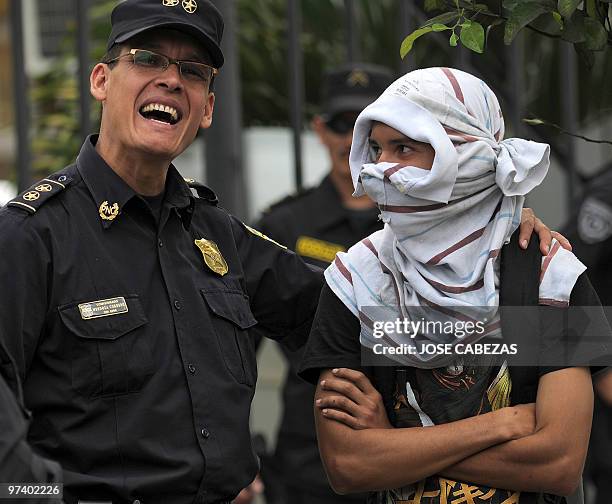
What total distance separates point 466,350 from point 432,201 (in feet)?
0.99

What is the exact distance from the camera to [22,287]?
2680 millimetres

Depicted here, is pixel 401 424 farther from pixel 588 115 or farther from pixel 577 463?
pixel 588 115

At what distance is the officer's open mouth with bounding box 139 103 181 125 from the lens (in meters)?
2.99

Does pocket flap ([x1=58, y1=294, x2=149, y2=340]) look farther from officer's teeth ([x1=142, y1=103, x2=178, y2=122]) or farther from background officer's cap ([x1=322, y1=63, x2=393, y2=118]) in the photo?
background officer's cap ([x1=322, y1=63, x2=393, y2=118])

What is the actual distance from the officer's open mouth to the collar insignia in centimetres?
22

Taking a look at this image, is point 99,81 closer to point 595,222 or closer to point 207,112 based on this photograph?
point 207,112

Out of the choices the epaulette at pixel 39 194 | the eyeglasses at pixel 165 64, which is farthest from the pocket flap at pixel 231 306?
the eyeglasses at pixel 165 64

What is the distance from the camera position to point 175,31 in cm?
302

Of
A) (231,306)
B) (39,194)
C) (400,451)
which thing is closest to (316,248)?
(231,306)

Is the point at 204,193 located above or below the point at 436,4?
below

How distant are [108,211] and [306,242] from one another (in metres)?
1.87

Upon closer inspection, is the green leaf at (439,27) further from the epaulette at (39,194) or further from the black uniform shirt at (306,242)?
the black uniform shirt at (306,242)

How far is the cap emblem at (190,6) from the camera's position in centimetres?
304

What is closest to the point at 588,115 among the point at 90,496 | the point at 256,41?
the point at 256,41
